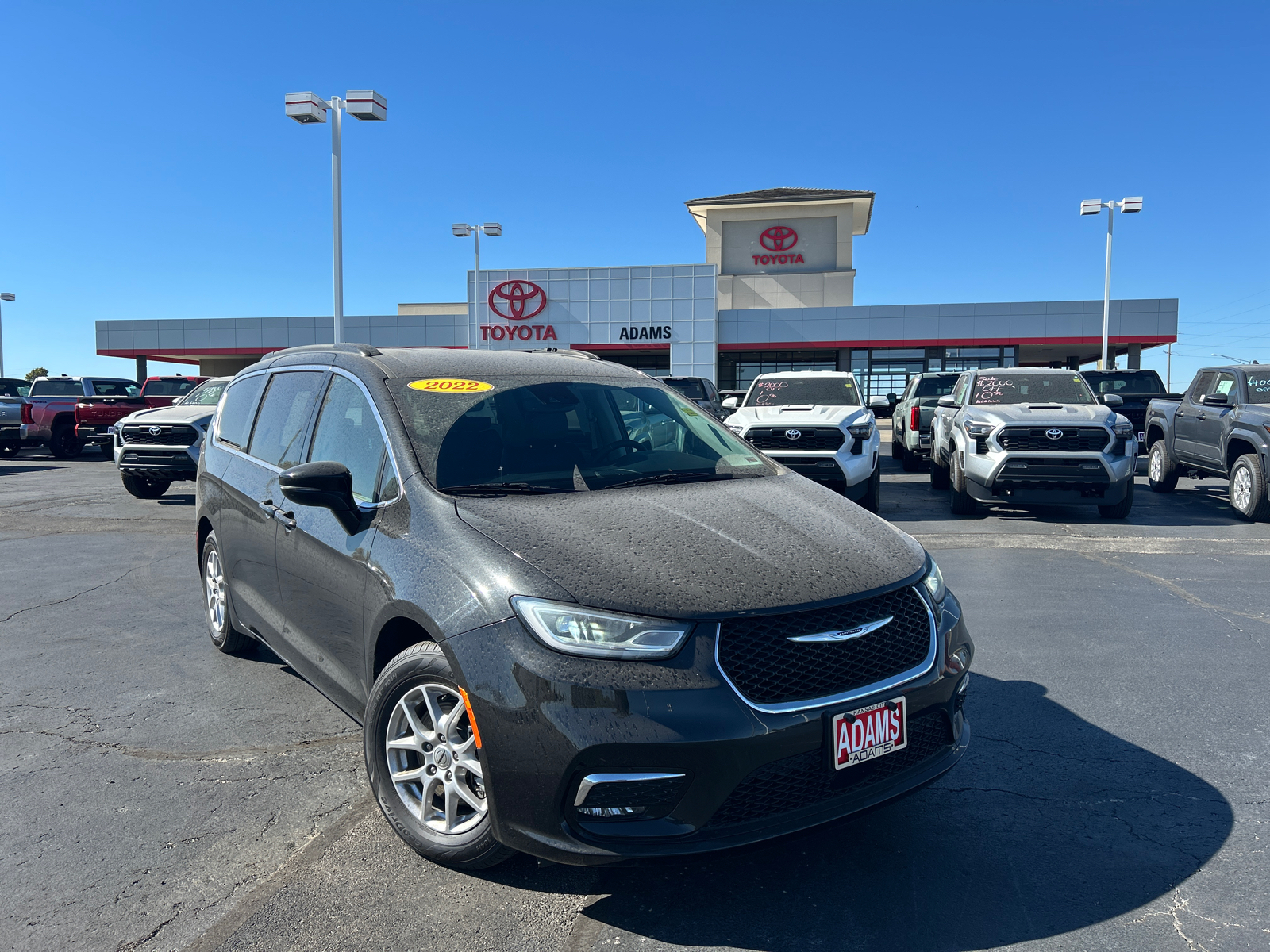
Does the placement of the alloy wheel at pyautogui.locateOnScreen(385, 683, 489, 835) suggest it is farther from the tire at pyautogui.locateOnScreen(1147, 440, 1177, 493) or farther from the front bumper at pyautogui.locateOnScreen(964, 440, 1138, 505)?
the tire at pyautogui.locateOnScreen(1147, 440, 1177, 493)

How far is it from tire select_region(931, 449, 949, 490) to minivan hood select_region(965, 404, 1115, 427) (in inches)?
95.4

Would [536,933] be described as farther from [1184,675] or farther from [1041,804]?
[1184,675]

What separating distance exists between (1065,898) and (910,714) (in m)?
0.73

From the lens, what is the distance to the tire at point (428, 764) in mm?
2826

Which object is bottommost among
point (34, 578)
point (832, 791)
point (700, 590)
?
point (34, 578)

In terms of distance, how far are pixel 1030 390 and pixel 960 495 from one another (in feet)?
5.90

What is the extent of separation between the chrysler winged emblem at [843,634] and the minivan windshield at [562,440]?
3.71 ft

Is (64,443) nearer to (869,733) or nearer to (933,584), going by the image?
(933,584)

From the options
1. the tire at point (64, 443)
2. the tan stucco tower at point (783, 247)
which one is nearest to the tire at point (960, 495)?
the tire at point (64, 443)

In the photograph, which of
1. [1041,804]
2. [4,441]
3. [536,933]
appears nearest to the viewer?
[536,933]

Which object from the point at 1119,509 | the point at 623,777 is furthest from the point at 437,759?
the point at 1119,509

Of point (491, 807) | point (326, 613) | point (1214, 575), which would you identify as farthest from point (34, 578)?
point (1214, 575)

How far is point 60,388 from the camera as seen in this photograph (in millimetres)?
21656

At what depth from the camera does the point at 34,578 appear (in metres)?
7.60
